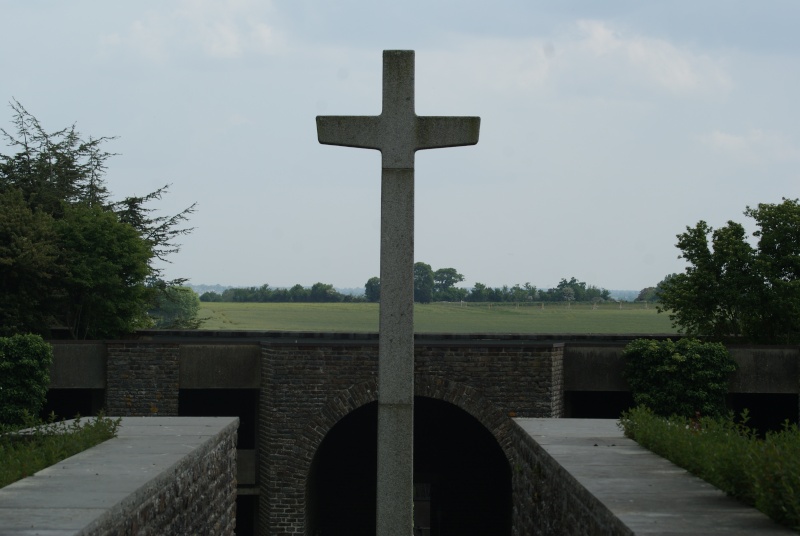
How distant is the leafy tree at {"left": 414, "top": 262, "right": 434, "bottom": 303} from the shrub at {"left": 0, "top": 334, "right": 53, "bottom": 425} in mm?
71404

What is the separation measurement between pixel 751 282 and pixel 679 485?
A: 792 inches

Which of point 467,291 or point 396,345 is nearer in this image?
point 396,345

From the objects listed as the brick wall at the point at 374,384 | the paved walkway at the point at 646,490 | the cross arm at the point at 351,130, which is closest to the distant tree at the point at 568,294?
the brick wall at the point at 374,384

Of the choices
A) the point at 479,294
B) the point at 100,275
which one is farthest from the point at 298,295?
the point at 100,275

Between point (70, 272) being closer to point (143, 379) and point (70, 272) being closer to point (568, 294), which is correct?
point (143, 379)

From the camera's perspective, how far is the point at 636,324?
8756 centimetres

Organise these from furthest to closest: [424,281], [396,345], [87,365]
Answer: [424,281] → [87,365] → [396,345]

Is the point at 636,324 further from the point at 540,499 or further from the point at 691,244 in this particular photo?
the point at 540,499

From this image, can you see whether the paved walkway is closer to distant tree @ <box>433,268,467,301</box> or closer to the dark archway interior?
the dark archway interior

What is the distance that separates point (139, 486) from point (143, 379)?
1131cm

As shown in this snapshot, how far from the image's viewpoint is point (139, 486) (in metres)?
7.89

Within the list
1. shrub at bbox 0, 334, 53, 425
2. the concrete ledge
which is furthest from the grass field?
the concrete ledge

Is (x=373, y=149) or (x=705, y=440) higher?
(x=373, y=149)

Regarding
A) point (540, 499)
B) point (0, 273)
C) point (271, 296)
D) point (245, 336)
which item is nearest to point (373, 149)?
point (540, 499)
